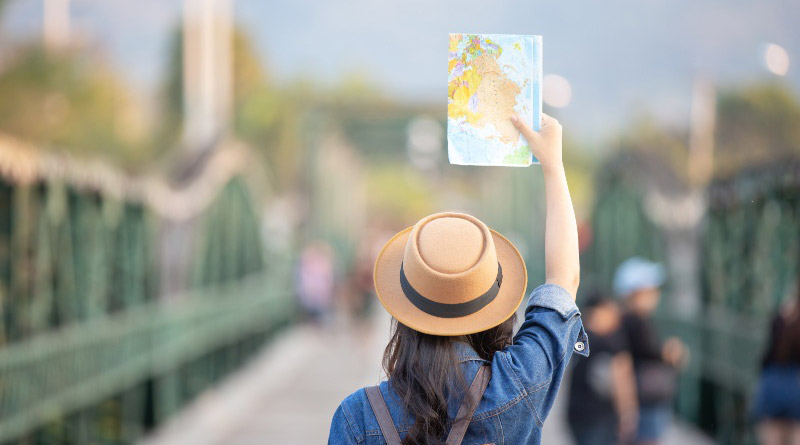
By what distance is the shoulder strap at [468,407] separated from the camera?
7.22ft

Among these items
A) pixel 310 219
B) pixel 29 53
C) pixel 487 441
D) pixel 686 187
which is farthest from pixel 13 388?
pixel 29 53

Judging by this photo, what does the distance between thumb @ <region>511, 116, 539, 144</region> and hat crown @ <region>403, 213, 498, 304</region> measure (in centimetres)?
22

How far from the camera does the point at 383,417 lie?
2.23m

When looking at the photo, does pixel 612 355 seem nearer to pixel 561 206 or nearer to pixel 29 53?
pixel 561 206

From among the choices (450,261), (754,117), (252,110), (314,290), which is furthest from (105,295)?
(252,110)

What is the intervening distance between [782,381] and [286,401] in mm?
6571

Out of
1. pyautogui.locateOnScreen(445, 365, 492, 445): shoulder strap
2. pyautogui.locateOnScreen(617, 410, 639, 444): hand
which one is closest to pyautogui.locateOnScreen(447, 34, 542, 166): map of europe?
pyautogui.locateOnScreen(445, 365, 492, 445): shoulder strap

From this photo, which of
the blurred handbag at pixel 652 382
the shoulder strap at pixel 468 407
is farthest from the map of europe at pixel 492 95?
the blurred handbag at pixel 652 382

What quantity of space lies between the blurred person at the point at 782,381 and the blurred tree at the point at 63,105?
3208cm

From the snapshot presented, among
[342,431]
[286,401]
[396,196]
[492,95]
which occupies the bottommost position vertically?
[396,196]

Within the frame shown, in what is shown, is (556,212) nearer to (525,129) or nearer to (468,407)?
(525,129)

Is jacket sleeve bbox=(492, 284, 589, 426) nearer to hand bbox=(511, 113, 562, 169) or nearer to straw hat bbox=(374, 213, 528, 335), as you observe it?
straw hat bbox=(374, 213, 528, 335)

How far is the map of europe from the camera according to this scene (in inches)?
91.4

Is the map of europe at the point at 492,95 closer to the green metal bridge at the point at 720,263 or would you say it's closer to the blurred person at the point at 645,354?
the green metal bridge at the point at 720,263
